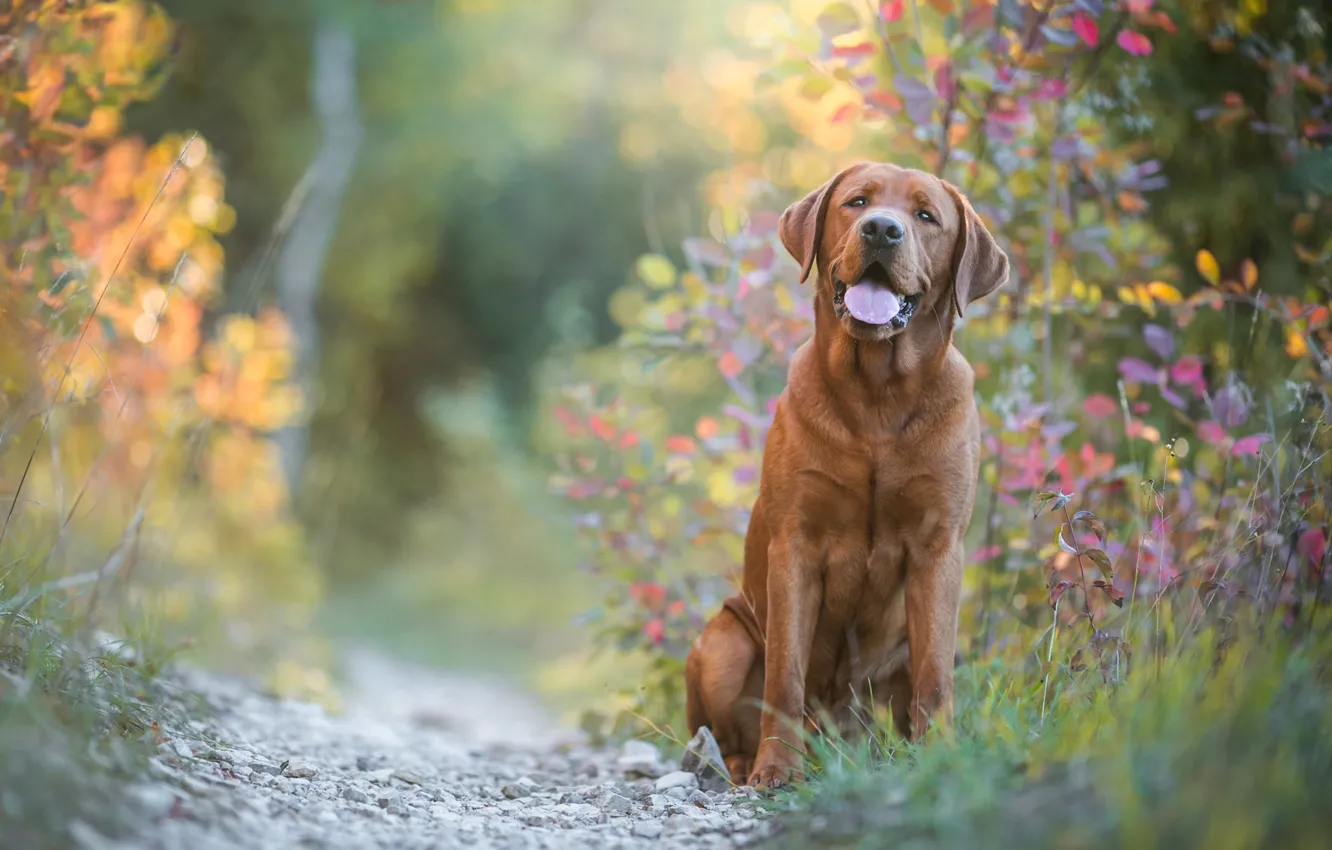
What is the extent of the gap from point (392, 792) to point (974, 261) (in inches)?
88.3

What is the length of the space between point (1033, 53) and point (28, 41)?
11.2ft

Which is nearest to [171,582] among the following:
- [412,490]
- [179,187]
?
[179,187]

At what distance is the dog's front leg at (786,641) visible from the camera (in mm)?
3467

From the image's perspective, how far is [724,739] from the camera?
3.87 metres

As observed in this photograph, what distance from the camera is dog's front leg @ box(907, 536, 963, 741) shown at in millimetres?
3408

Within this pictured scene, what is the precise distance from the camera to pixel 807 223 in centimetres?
368

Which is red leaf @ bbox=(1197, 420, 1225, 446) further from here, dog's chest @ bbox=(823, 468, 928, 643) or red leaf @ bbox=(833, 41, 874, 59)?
red leaf @ bbox=(833, 41, 874, 59)

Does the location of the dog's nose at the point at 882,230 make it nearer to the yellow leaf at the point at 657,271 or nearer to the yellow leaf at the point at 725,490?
the yellow leaf at the point at 657,271

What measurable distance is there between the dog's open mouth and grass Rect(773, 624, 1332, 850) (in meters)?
1.07

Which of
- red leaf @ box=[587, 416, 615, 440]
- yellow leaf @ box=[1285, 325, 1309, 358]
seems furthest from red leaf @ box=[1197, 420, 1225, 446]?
red leaf @ box=[587, 416, 615, 440]

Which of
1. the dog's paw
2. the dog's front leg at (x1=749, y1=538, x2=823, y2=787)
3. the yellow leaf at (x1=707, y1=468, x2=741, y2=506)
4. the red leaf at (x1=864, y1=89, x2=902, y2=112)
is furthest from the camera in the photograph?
the yellow leaf at (x1=707, y1=468, x2=741, y2=506)

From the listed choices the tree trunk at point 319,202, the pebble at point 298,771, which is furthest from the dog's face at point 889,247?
the tree trunk at point 319,202

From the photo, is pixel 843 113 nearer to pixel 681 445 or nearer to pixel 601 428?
pixel 681 445

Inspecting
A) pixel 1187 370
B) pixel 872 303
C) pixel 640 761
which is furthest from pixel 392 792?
pixel 1187 370
